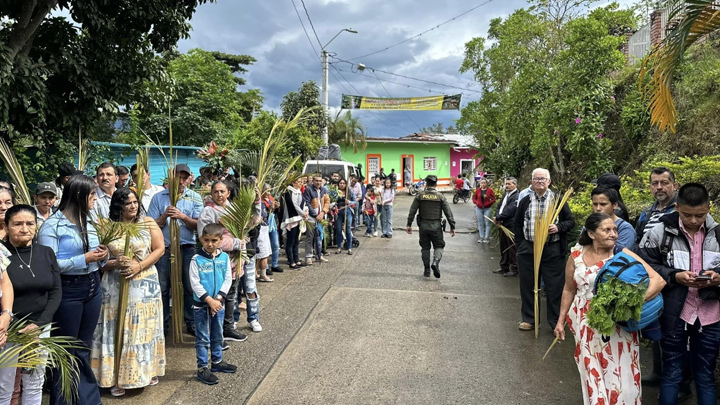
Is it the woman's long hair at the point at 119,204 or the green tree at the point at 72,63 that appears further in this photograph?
the green tree at the point at 72,63

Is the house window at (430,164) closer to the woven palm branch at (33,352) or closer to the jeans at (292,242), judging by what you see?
the jeans at (292,242)

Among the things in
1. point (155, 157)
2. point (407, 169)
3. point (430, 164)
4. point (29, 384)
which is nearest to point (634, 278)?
point (29, 384)

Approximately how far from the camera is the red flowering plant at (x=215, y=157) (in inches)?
252

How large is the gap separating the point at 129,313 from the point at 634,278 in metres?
3.70

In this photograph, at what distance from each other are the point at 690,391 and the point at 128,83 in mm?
7553

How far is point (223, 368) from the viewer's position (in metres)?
4.18

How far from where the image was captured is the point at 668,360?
331 cm

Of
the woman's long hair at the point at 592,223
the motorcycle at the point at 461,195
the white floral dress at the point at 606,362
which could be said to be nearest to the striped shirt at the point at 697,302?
the white floral dress at the point at 606,362

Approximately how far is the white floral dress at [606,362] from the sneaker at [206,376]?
293cm

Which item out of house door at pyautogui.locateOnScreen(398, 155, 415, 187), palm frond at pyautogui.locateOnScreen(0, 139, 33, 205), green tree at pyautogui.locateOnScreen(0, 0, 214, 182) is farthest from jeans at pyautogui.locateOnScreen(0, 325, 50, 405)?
house door at pyautogui.locateOnScreen(398, 155, 415, 187)


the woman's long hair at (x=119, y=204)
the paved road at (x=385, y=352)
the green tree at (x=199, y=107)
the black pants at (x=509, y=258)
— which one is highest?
the green tree at (x=199, y=107)

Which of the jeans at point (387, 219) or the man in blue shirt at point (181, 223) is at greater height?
the man in blue shirt at point (181, 223)

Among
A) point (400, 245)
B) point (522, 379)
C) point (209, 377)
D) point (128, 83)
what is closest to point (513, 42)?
point (400, 245)

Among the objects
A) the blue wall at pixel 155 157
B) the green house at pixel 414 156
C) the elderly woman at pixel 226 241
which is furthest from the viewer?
the green house at pixel 414 156
